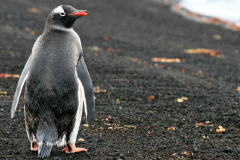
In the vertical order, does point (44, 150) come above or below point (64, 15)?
below

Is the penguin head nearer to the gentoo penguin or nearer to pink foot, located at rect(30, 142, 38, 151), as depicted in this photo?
the gentoo penguin

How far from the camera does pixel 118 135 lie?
3904 mm

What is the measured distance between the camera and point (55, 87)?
3061 mm

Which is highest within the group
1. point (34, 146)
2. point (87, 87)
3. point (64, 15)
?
point (64, 15)

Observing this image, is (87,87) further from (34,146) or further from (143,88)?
(143,88)

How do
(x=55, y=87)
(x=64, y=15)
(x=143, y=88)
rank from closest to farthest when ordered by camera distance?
(x=55, y=87) → (x=64, y=15) → (x=143, y=88)

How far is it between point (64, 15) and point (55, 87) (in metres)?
0.78

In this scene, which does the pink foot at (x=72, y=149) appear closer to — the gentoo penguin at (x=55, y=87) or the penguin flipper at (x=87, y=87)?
the gentoo penguin at (x=55, y=87)

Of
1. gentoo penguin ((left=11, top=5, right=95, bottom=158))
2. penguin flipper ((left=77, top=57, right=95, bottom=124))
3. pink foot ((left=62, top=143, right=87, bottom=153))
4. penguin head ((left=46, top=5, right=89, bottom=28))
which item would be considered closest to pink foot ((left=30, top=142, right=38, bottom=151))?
gentoo penguin ((left=11, top=5, right=95, bottom=158))

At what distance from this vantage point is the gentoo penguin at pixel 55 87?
10.1ft

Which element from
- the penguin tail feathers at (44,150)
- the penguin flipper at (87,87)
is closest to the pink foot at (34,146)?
the penguin tail feathers at (44,150)

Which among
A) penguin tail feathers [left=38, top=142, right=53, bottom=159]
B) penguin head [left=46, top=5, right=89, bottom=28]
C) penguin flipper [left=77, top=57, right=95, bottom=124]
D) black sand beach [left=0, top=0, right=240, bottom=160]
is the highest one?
penguin head [left=46, top=5, right=89, bottom=28]

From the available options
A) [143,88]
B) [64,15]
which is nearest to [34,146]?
[64,15]

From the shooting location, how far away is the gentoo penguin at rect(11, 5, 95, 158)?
3.07 metres
